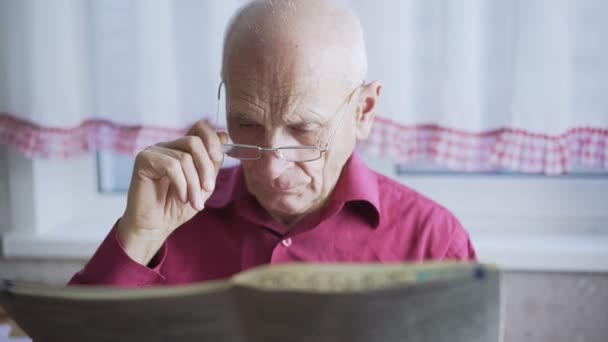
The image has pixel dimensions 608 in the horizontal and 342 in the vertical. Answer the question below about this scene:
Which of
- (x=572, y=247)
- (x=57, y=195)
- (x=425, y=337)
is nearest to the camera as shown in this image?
(x=425, y=337)

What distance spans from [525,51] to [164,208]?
900mm

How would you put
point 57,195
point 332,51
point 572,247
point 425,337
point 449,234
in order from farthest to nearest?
point 57,195 → point 572,247 → point 449,234 → point 332,51 → point 425,337

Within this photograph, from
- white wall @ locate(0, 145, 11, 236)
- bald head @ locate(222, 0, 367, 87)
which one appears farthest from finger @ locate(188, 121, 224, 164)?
white wall @ locate(0, 145, 11, 236)

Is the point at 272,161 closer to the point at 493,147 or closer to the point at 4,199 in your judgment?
the point at 493,147

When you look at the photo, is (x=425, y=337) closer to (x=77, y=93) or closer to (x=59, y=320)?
(x=59, y=320)

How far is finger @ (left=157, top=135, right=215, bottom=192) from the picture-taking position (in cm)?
95

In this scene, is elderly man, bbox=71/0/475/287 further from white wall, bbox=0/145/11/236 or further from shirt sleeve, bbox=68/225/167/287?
white wall, bbox=0/145/11/236

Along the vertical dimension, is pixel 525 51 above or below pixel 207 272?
above

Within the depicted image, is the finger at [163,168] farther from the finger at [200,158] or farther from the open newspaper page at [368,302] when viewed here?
the open newspaper page at [368,302]

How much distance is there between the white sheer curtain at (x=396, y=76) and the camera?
1.32 meters

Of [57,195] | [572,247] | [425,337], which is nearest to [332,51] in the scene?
[425,337]

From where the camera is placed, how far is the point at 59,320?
505 millimetres

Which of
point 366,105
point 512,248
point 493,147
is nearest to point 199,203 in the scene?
point 366,105

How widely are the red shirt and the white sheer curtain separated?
280 millimetres
